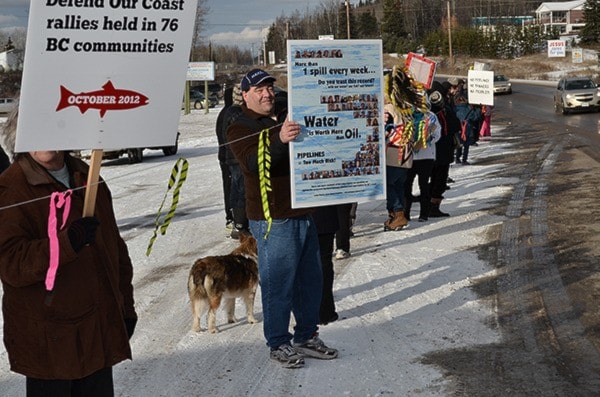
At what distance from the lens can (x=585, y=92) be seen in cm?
3538

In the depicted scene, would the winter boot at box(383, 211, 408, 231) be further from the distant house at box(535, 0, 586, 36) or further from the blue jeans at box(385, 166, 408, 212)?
the distant house at box(535, 0, 586, 36)

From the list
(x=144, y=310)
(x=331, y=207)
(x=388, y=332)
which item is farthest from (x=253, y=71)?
(x=144, y=310)

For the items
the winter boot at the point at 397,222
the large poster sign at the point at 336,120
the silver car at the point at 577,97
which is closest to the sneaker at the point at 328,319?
the large poster sign at the point at 336,120

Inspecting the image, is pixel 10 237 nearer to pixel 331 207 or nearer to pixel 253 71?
pixel 253 71

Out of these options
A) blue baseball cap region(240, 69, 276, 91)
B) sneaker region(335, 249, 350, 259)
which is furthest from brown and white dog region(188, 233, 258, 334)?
sneaker region(335, 249, 350, 259)

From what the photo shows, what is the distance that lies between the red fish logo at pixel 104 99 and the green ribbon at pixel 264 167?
1.91 metres

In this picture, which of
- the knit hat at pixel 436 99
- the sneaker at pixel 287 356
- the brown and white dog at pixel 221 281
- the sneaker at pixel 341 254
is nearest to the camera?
the sneaker at pixel 287 356

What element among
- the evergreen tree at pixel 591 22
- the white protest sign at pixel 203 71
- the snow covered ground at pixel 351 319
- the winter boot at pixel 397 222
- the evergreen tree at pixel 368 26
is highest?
the evergreen tree at pixel 368 26

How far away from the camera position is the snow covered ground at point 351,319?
559 centimetres

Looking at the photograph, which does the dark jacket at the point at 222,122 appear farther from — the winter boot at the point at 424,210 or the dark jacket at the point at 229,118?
the winter boot at the point at 424,210

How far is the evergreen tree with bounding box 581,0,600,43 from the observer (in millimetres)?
83062

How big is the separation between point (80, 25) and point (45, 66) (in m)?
0.21

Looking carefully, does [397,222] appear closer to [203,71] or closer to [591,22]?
[203,71]

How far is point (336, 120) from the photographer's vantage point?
5.88 meters
